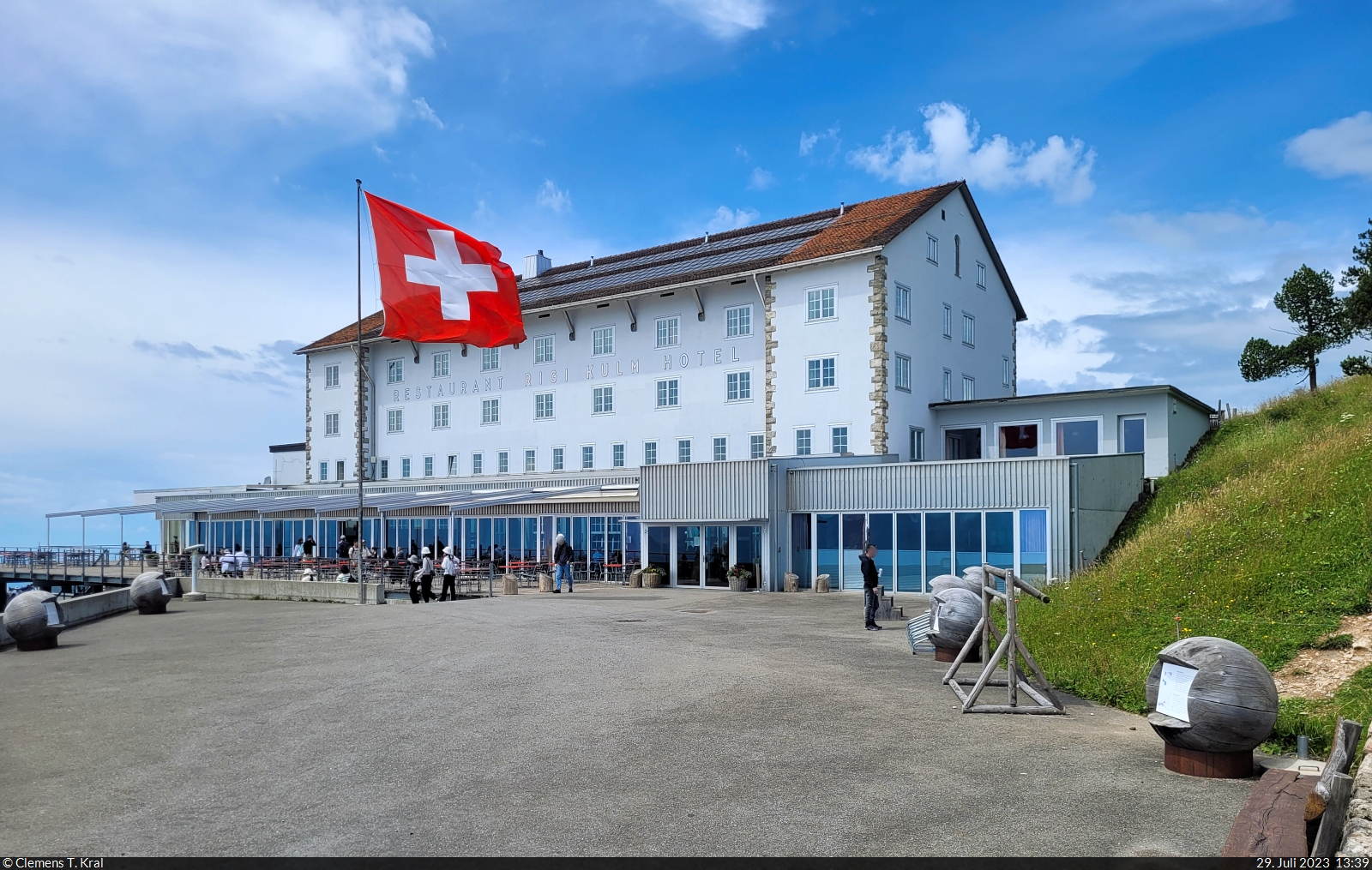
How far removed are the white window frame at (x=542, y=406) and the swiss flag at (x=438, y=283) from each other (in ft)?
49.5

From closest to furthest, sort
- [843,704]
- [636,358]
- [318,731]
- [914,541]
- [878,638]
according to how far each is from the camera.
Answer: [318,731] → [843,704] → [878,638] → [914,541] → [636,358]

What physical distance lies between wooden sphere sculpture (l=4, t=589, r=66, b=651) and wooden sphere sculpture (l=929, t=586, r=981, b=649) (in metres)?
14.8

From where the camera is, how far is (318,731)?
32.9 feet

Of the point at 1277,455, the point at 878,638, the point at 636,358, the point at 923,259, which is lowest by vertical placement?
the point at 878,638

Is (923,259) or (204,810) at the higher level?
(923,259)

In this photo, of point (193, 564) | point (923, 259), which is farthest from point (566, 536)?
point (923, 259)

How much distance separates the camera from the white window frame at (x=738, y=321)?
37125 millimetres

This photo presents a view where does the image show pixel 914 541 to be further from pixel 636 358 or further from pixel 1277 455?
pixel 636 358

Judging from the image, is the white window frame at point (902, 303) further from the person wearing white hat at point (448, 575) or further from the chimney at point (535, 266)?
the chimney at point (535, 266)
